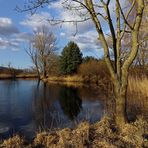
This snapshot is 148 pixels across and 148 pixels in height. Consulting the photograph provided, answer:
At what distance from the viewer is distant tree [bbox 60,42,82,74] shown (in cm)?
4788

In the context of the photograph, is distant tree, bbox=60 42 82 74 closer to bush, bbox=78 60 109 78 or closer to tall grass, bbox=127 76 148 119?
bush, bbox=78 60 109 78

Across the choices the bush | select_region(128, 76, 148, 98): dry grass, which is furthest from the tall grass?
the bush

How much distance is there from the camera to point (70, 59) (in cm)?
4856

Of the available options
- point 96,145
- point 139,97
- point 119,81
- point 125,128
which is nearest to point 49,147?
point 96,145

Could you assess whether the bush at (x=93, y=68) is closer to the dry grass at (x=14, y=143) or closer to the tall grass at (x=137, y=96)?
the tall grass at (x=137, y=96)

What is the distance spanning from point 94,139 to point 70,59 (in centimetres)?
4311

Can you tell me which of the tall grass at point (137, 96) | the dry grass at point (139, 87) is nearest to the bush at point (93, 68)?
the dry grass at point (139, 87)

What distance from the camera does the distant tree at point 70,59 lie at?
47875mm

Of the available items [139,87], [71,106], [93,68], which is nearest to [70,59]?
[93,68]

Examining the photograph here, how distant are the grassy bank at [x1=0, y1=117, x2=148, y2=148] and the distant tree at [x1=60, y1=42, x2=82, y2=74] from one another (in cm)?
4147

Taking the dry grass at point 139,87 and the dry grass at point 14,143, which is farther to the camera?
the dry grass at point 139,87

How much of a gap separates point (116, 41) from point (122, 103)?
145 cm

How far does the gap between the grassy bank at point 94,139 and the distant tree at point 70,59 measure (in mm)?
41467

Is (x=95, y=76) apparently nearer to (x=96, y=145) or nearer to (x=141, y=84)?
(x=141, y=84)
